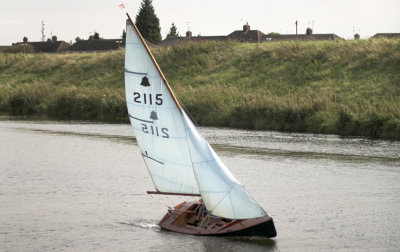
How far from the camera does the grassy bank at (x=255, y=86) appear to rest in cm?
4816

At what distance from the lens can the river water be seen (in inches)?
837

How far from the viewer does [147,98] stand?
21578mm

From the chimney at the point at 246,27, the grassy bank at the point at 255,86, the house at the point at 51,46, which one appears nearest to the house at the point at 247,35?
the chimney at the point at 246,27

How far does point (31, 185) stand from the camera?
96.9 ft

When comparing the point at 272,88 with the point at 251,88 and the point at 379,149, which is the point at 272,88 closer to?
the point at 251,88

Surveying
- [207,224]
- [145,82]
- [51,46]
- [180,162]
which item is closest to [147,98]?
[145,82]

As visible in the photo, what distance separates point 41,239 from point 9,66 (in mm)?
71139

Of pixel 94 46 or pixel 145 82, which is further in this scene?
pixel 94 46

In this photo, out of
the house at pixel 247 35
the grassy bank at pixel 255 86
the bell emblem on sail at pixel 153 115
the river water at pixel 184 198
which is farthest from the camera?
the house at pixel 247 35

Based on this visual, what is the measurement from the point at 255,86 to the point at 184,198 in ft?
109

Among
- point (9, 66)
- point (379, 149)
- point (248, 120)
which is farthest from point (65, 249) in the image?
point (9, 66)

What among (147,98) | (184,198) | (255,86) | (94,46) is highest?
(94,46)

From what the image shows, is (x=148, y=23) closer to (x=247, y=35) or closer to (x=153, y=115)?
(x=247, y=35)

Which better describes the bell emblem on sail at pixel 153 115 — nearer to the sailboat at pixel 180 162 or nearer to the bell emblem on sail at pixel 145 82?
the sailboat at pixel 180 162
